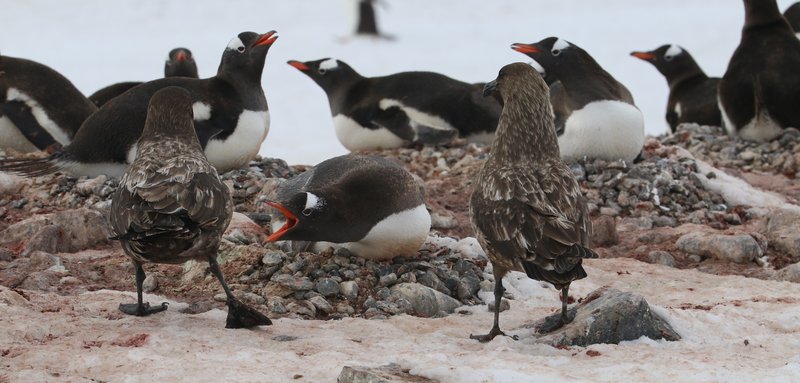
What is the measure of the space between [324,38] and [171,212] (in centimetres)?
2145

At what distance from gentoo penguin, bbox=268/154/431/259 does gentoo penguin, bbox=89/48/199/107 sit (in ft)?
14.5

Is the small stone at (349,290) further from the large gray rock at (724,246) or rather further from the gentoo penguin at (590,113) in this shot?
the gentoo penguin at (590,113)

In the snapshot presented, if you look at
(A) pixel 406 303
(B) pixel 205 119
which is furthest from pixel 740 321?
(B) pixel 205 119

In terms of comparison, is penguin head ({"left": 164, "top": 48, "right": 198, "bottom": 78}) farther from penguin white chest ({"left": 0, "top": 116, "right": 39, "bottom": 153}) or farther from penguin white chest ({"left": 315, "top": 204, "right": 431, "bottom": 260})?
penguin white chest ({"left": 315, "top": 204, "right": 431, "bottom": 260})

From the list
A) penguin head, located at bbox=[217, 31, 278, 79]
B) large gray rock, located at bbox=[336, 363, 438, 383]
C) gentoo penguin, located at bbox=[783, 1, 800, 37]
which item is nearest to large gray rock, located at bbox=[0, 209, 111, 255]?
penguin head, located at bbox=[217, 31, 278, 79]

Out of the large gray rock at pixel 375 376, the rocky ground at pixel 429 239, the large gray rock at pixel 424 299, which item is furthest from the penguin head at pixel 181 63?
the large gray rock at pixel 375 376

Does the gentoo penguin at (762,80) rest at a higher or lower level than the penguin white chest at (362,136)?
higher

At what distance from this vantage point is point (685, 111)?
1171 centimetres

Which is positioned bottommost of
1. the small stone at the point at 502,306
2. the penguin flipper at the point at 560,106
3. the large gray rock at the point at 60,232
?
the small stone at the point at 502,306

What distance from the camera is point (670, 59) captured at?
38.1 ft

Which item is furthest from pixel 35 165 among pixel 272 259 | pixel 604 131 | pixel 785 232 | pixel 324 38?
pixel 324 38

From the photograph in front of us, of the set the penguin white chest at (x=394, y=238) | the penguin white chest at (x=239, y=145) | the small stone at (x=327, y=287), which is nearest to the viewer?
the small stone at (x=327, y=287)

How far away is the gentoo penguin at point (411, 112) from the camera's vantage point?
985 cm

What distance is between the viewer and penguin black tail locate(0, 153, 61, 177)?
25.0ft
